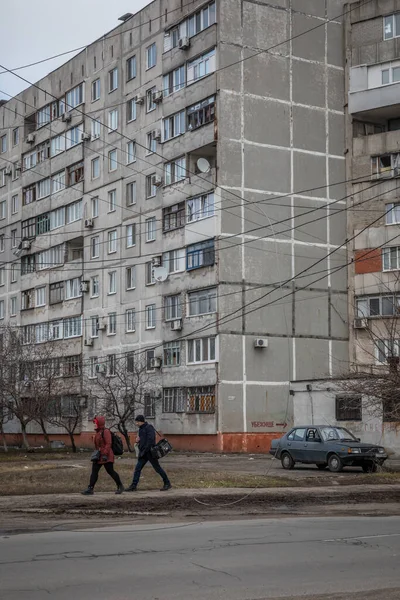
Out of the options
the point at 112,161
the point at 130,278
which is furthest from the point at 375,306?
the point at 112,161

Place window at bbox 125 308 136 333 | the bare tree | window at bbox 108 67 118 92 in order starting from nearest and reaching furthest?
the bare tree < window at bbox 125 308 136 333 < window at bbox 108 67 118 92

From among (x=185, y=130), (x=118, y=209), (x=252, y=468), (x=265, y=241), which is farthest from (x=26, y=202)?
(x=252, y=468)

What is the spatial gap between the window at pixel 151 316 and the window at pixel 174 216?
439 cm

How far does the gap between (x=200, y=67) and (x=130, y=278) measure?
515 inches

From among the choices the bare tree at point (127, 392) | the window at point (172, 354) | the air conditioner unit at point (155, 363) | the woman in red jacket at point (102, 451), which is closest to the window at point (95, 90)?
the bare tree at point (127, 392)

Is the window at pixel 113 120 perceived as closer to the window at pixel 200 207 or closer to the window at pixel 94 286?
the window at pixel 94 286

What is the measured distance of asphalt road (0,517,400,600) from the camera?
30.0ft

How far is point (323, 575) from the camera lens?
10.2 m

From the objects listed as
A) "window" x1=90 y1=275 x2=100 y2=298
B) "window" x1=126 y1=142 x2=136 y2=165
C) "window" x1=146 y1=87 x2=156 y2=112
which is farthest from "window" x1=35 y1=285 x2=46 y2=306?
"window" x1=146 y1=87 x2=156 y2=112

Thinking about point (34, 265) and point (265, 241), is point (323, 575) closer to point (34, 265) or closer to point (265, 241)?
point (265, 241)

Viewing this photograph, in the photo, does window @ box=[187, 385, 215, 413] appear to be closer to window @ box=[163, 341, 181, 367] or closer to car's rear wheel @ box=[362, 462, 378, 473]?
window @ box=[163, 341, 181, 367]

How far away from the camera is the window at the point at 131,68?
186 ft

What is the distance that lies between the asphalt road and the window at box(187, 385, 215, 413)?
106 ft

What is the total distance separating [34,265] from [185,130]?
784 inches
